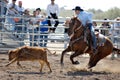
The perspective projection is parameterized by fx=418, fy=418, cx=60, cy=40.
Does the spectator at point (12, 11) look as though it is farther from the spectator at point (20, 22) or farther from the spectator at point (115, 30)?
the spectator at point (115, 30)

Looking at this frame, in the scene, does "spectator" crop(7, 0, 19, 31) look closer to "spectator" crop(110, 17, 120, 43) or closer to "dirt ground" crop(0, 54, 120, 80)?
"dirt ground" crop(0, 54, 120, 80)

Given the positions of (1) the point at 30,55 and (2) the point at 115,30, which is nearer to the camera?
(1) the point at 30,55

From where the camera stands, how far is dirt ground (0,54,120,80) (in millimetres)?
10330

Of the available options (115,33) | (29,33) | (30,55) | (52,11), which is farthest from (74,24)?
(52,11)

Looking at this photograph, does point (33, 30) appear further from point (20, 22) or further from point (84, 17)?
point (84, 17)

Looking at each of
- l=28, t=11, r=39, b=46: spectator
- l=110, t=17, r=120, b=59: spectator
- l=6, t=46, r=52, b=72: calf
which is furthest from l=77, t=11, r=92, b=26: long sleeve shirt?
l=28, t=11, r=39, b=46: spectator

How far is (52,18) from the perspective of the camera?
1708cm

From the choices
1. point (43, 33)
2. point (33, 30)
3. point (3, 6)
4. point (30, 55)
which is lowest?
point (30, 55)

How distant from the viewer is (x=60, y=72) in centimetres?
1162

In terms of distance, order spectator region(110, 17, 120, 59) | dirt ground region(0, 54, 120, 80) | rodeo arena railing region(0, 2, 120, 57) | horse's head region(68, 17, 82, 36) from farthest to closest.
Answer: rodeo arena railing region(0, 2, 120, 57), spectator region(110, 17, 120, 59), horse's head region(68, 17, 82, 36), dirt ground region(0, 54, 120, 80)

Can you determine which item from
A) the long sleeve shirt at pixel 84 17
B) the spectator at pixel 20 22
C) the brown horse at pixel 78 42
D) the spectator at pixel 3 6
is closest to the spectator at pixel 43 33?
the spectator at pixel 20 22

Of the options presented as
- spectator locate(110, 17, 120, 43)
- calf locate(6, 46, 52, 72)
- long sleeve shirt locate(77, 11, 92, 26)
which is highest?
long sleeve shirt locate(77, 11, 92, 26)

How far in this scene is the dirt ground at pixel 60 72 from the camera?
1033 cm

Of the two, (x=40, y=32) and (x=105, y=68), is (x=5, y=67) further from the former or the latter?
(x=40, y=32)
